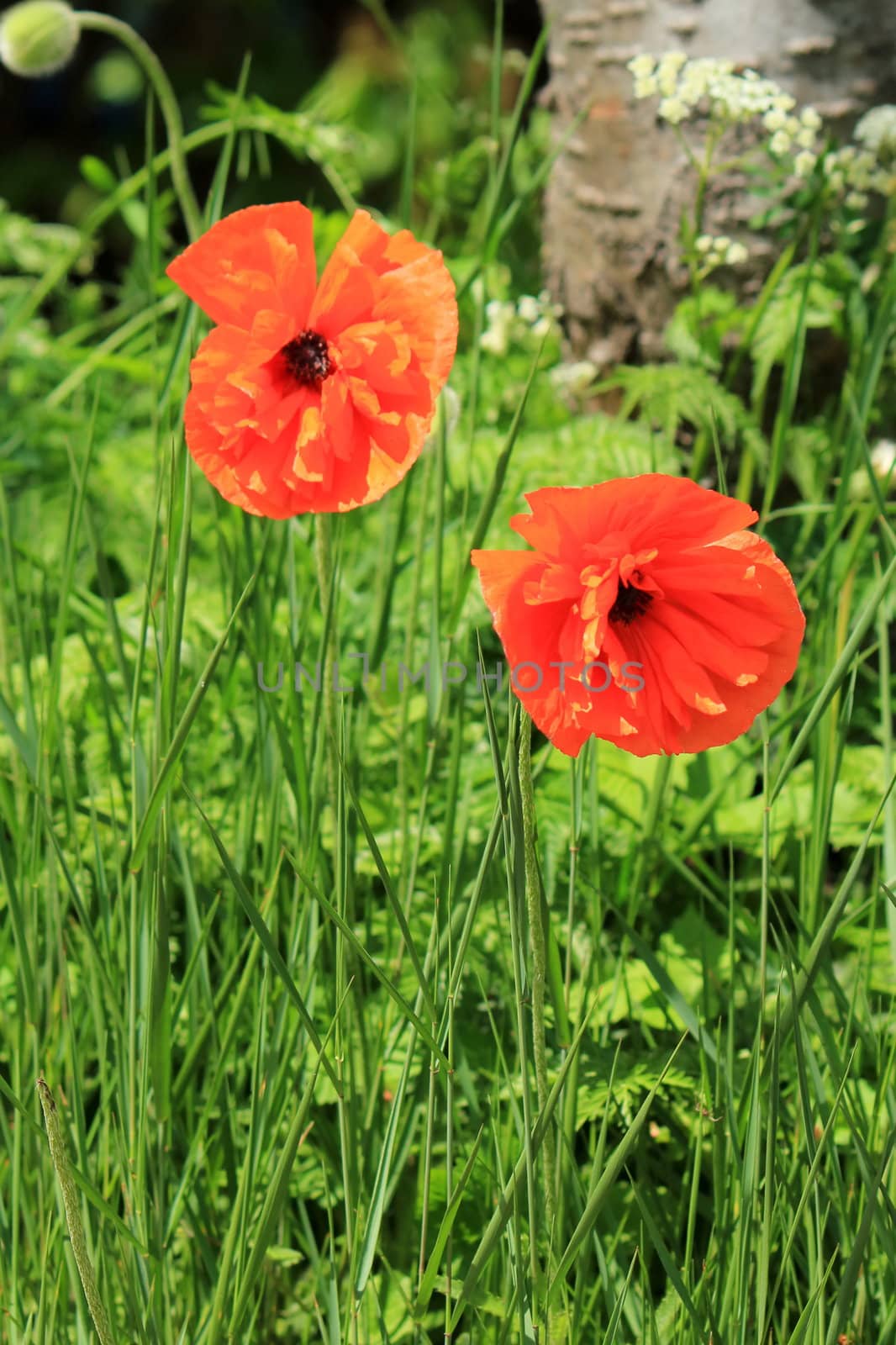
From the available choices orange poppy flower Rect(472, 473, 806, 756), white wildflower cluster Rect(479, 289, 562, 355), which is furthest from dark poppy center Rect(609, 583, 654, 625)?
white wildflower cluster Rect(479, 289, 562, 355)

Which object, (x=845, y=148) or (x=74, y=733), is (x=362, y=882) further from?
(x=845, y=148)

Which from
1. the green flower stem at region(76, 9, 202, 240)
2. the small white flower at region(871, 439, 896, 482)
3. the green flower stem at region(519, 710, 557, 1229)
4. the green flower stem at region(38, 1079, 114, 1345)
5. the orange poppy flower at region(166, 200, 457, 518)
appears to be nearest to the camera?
the green flower stem at region(38, 1079, 114, 1345)

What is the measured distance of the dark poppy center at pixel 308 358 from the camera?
822 mm

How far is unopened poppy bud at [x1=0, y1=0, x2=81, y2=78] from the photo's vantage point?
1.26 meters

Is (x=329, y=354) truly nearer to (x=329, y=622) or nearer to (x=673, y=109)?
(x=329, y=622)

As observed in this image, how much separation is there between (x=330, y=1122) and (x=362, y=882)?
27 cm

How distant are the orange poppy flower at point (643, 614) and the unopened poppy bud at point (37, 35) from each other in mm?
927

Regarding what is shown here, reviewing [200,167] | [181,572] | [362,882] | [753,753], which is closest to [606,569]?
[181,572]

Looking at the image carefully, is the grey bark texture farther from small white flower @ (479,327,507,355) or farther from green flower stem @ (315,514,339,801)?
green flower stem @ (315,514,339,801)

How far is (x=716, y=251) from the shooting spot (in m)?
1.47

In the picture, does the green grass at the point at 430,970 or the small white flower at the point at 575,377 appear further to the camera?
the small white flower at the point at 575,377

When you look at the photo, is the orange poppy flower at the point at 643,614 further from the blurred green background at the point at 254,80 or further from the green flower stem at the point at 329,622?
the blurred green background at the point at 254,80

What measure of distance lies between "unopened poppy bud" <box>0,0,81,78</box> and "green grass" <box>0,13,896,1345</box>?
0.73ft

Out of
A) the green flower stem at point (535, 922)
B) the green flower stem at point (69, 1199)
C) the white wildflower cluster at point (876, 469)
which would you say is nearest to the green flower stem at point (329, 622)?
the green flower stem at point (535, 922)
